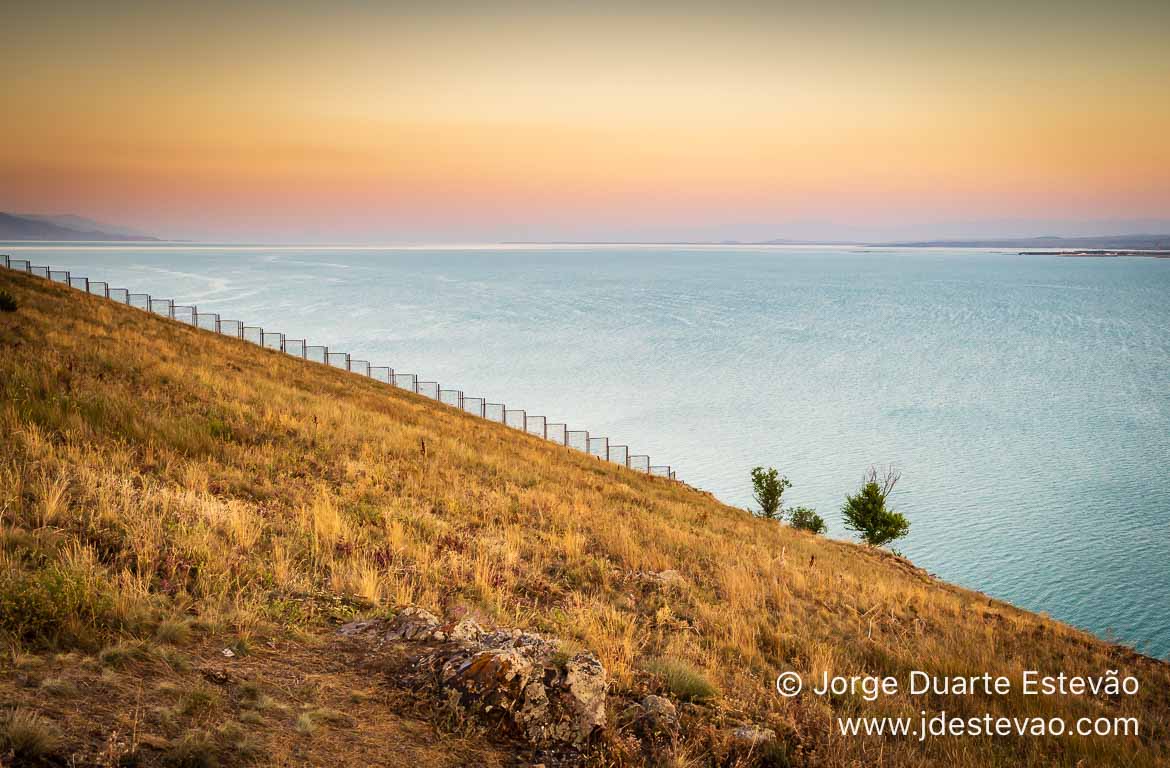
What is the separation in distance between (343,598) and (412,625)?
108cm

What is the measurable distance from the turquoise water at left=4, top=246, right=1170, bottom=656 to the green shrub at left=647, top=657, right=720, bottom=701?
32018 millimetres

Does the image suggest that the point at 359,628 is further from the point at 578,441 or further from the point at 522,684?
the point at 578,441

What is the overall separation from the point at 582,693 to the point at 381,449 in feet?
34.0

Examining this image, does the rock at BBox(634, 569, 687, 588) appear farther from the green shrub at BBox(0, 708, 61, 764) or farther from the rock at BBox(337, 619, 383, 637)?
the green shrub at BBox(0, 708, 61, 764)

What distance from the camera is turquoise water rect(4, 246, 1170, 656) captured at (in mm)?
40062

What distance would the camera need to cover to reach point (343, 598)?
6.94 metres

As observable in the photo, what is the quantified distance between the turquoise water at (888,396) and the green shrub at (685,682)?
32018mm

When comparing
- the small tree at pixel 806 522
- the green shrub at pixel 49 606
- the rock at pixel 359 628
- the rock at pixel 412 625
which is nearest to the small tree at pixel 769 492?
the small tree at pixel 806 522

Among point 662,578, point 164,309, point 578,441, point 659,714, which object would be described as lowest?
point 578,441

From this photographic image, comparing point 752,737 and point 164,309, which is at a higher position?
point 164,309

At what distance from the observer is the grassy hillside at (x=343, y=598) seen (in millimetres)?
4703

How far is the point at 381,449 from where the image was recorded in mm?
14578

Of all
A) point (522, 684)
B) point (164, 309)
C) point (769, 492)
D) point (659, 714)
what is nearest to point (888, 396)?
point (769, 492)

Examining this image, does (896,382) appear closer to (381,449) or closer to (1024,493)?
(1024,493)
